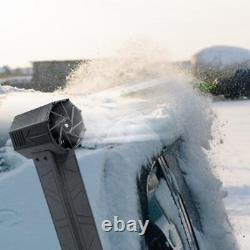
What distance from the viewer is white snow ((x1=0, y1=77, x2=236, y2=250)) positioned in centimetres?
207

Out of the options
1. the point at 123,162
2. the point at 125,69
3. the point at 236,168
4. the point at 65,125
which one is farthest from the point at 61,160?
the point at 236,168

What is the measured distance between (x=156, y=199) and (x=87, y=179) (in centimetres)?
43

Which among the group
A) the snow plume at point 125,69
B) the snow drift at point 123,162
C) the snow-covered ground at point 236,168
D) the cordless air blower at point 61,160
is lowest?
the snow-covered ground at point 236,168

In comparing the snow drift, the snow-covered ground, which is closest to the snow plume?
the snow-covered ground

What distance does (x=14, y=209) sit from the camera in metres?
2.09

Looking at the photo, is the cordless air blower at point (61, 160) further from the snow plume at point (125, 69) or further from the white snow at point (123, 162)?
the snow plume at point (125, 69)

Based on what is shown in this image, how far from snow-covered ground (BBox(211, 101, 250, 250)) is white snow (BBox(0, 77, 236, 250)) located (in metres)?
0.70

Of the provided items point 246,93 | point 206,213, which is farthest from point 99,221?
point 246,93

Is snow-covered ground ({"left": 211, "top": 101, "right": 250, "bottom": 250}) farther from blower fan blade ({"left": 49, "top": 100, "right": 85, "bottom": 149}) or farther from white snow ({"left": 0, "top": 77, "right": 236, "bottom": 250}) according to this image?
blower fan blade ({"left": 49, "top": 100, "right": 85, "bottom": 149})

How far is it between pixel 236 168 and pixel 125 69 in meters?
3.78

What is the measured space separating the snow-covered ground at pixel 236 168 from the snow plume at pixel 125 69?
592 mm

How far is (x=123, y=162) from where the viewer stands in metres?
2.34

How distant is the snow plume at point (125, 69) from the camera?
4.69m

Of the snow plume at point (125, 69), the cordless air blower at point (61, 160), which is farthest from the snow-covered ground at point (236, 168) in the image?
the cordless air blower at point (61, 160)
